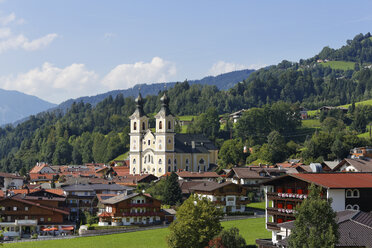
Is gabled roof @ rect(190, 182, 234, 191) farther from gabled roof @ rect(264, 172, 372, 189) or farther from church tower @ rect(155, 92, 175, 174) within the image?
church tower @ rect(155, 92, 175, 174)

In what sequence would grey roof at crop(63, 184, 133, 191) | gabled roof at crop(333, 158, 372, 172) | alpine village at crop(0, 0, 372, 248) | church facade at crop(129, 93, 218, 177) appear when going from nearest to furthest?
alpine village at crop(0, 0, 372, 248)
gabled roof at crop(333, 158, 372, 172)
grey roof at crop(63, 184, 133, 191)
church facade at crop(129, 93, 218, 177)

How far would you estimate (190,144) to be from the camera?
130625 mm

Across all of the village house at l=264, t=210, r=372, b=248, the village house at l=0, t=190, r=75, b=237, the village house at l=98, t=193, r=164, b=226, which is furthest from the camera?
the village house at l=98, t=193, r=164, b=226

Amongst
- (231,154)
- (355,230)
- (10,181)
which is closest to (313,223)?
(355,230)

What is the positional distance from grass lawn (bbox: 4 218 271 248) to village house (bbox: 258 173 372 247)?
6.14 m

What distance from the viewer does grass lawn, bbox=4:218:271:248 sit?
179 feet

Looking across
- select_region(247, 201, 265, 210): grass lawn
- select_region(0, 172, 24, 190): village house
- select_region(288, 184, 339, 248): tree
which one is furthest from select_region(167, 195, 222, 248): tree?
select_region(0, 172, 24, 190): village house

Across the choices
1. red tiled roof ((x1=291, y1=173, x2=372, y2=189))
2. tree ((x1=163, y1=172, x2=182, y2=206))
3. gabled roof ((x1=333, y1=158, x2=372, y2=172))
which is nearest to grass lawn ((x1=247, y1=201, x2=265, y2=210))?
tree ((x1=163, y1=172, x2=182, y2=206))

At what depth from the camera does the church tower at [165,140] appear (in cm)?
12368

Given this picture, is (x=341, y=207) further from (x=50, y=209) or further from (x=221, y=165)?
(x=221, y=165)

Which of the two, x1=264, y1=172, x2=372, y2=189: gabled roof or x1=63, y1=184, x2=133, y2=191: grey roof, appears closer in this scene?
x1=264, y1=172, x2=372, y2=189: gabled roof

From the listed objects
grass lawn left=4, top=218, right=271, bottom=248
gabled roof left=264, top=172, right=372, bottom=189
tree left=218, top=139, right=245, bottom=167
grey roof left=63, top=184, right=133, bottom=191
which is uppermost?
tree left=218, top=139, right=245, bottom=167

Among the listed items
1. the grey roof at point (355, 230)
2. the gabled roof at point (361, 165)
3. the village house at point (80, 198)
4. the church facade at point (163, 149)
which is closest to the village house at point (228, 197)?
the village house at point (80, 198)

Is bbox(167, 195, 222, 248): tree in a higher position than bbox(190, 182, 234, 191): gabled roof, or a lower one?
lower
